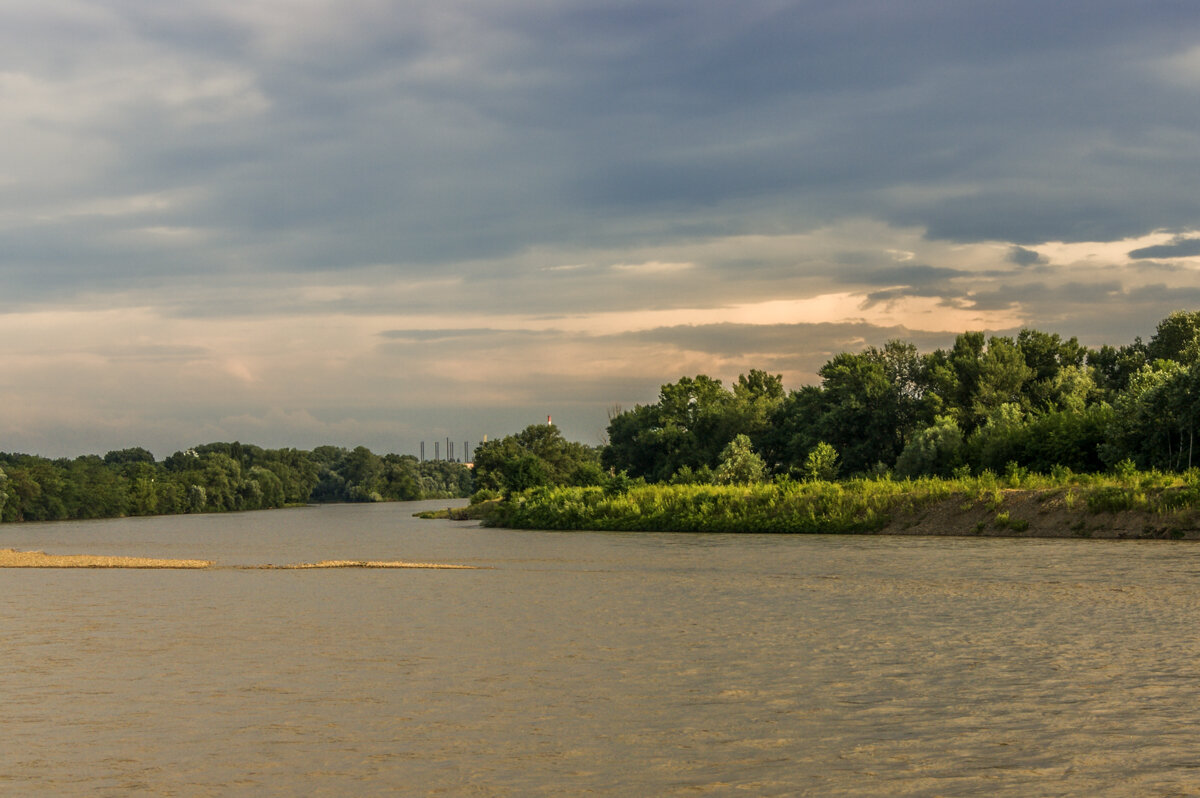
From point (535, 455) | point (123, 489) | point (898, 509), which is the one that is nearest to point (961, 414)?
point (898, 509)

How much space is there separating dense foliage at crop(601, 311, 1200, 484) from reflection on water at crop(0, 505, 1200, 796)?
83.5ft

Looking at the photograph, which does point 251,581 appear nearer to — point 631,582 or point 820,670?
point 631,582

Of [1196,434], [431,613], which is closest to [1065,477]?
[1196,434]

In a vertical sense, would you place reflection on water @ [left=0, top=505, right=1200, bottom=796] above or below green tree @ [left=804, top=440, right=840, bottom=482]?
below

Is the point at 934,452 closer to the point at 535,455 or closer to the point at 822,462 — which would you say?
the point at 822,462

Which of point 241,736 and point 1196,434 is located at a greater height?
point 1196,434

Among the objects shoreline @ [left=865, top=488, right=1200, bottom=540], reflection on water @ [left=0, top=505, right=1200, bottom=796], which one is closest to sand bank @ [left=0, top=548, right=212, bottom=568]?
reflection on water @ [left=0, top=505, right=1200, bottom=796]

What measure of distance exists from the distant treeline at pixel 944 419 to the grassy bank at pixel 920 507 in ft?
13.5

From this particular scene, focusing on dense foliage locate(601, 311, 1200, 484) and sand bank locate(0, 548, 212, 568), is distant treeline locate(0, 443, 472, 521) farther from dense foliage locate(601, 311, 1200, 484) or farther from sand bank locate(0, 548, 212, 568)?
sand bank locate(0, 548, 212, 568)

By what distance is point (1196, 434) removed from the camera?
54656 millimetres

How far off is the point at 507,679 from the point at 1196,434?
164ft

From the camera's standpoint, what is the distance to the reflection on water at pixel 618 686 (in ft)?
37.3

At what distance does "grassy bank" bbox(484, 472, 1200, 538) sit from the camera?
4716 cm

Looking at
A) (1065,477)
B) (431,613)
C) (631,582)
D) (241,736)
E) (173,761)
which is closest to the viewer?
(173,761)
